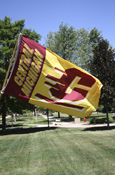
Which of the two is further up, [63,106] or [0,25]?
[0,25]

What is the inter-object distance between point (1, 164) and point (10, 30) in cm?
1664

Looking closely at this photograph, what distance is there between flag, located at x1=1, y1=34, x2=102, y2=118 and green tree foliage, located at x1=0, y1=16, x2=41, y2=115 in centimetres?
1066

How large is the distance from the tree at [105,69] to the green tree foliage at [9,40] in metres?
7.10

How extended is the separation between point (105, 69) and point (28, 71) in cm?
1139

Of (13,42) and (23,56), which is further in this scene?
(13,42)

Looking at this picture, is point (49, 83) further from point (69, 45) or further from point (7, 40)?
point (69, 45)

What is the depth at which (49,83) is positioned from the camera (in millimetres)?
7539

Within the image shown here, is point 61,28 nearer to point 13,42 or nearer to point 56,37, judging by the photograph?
point 56,37

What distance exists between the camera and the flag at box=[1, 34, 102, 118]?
7.43 m

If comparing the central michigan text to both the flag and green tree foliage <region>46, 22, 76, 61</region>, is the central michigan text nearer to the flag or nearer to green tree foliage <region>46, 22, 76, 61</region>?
the flag

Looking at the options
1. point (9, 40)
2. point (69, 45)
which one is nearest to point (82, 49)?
point (69, 45)

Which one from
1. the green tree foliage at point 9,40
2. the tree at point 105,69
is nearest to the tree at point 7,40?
the green tree foliage at point 9,40

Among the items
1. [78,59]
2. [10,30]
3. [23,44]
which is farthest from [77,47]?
[23,44]

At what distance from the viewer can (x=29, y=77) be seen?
750cm
